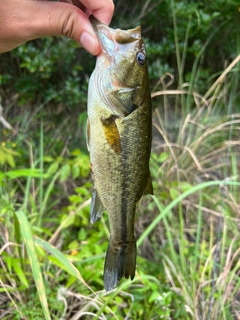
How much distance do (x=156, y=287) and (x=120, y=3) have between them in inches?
99.4

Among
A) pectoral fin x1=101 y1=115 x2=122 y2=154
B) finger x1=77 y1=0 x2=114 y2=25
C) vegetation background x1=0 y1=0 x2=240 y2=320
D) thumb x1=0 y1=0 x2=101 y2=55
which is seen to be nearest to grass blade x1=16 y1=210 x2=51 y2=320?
vegetation background x1=0 y1=0 x2=240 y2=320

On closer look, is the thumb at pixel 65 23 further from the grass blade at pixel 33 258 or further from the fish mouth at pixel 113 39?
the grass blade at pixel 33 258

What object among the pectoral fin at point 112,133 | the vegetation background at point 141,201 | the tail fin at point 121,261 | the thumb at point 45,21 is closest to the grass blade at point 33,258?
the vegetation background at point 141,201

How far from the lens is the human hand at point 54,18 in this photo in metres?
1.21

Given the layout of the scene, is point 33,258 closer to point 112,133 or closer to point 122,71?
point 112,133

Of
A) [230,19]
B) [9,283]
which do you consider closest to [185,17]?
[230,19]

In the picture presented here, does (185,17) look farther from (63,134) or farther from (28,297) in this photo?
(28,297)

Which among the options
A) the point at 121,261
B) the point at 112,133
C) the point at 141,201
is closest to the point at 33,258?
the point at 121,261

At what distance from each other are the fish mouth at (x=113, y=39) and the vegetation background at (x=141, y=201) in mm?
760

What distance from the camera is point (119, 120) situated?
111cm

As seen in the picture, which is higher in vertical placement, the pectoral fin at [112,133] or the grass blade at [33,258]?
the pectoral fin at [112,133]

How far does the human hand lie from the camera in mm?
1206

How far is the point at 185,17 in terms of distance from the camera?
2977 millimetres

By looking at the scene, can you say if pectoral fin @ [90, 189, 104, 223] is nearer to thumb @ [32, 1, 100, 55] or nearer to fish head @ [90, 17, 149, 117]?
fish head @ [90, 17, 149, 117]
